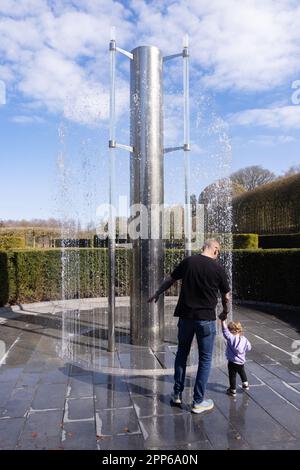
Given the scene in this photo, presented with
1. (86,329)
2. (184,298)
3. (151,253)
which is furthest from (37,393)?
(86,329)

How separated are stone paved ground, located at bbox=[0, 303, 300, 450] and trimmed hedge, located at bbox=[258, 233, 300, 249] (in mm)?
10206

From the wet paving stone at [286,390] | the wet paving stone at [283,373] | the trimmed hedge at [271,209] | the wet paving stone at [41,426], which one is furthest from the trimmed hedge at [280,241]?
the wet paving stone at [41,426]

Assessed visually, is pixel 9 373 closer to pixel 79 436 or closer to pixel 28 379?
pixel 28 379

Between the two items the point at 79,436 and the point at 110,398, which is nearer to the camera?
the point at 79,436

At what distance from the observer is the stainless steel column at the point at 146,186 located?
6656 mm

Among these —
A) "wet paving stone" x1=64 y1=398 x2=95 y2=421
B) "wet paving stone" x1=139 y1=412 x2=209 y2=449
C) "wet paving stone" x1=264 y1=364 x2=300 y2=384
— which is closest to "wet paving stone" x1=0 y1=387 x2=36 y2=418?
"wet paving stone" x1=64 y1=398 x2=95 y2=421

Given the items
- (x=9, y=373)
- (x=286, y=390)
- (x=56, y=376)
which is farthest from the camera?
(x=9, y=373)

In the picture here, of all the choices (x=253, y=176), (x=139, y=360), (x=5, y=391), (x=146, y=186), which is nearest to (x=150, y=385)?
(x=139, y=360)

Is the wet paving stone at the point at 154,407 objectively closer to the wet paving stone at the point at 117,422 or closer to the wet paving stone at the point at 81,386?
the wet paving stone at the point at 117,422

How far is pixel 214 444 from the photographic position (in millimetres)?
3500

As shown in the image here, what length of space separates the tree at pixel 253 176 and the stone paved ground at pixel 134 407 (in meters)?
41.4

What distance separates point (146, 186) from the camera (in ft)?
21.8

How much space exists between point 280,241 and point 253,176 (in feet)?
102

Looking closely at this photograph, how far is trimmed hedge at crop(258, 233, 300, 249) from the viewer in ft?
53.1
